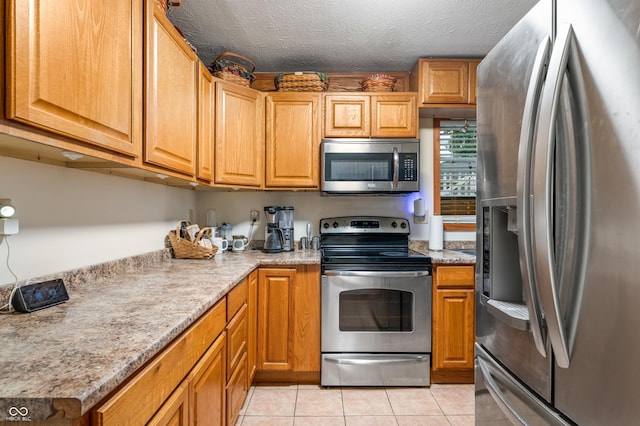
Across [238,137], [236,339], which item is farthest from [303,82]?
[236,339]

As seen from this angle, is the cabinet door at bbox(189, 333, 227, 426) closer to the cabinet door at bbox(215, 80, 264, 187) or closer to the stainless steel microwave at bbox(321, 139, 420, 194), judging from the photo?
the cabinet door at bbox(215, 80, 264, 187)

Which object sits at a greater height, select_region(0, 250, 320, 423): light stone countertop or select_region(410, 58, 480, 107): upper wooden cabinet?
select_region(410, 58, 480, 107): upper wooden cabinet

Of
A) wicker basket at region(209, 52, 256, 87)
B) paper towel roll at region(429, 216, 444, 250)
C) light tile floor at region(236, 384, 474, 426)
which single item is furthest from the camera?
paper towel roll at region(429, 216, 444, 250)

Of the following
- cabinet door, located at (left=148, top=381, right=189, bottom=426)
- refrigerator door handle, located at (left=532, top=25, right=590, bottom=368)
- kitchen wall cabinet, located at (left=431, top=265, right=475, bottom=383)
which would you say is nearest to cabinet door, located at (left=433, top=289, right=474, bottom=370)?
kitchen wall cabinet, located at (left=431, top=265, right=475, bottom=383)

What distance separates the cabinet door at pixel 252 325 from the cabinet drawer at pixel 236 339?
0.10 metres

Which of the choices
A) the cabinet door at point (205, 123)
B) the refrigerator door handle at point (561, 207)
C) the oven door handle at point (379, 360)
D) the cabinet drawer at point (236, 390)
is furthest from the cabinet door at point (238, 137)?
the refrigerator door handle at point (561, 207)

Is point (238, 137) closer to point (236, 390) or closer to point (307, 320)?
point (307, 320)

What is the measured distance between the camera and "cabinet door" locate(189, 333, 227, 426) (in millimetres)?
1140

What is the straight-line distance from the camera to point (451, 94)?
2.51 metres

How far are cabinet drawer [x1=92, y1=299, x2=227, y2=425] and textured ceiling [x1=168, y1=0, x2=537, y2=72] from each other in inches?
68.5

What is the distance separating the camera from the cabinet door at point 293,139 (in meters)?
2.54

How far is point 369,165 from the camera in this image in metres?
2.50

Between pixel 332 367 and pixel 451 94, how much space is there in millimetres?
2141

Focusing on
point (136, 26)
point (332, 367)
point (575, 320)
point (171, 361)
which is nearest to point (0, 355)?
point (171, 361)
